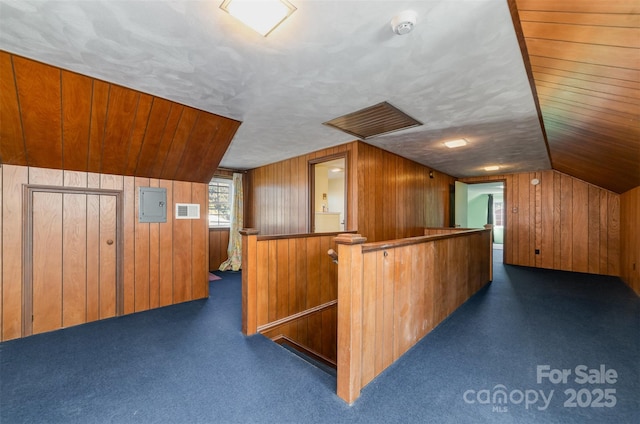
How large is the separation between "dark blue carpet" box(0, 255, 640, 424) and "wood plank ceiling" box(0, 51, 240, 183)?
1789 mm

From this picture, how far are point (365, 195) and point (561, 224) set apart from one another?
4.88 meters

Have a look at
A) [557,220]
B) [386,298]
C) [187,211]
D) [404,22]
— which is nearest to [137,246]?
[187,211]

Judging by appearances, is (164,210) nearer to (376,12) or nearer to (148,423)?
(148,423)

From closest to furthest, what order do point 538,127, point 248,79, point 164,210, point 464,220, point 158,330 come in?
point 248,79
point 158,330
point 538,127
point 164,210
point 464,220

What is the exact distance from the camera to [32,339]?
2514 millimetres

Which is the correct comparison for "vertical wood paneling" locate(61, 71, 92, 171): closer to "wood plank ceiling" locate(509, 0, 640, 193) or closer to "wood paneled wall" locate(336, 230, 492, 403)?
"wood paneled wall" locate(336, 230, 492, 403)

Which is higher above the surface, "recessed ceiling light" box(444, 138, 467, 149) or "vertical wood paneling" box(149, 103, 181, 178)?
"recessed ceiling light" box(444, 138, 467, 149)

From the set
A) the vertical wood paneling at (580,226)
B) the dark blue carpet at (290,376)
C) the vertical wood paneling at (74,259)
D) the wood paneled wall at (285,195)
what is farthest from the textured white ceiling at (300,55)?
the vertical wood paneling at (580,226)

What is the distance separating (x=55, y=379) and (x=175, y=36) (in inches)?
101

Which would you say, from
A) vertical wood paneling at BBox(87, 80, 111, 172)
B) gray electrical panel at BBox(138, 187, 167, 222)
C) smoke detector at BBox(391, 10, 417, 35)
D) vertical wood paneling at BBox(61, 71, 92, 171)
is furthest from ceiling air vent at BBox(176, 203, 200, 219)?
smoke detector at BBox(391, 10, 417, 35)

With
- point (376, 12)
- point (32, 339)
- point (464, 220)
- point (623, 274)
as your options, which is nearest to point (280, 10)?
point (376, 12)

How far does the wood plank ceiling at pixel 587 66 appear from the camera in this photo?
49.8 inches

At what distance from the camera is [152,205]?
3.34 metres

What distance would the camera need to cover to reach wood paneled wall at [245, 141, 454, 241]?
13.3ft
